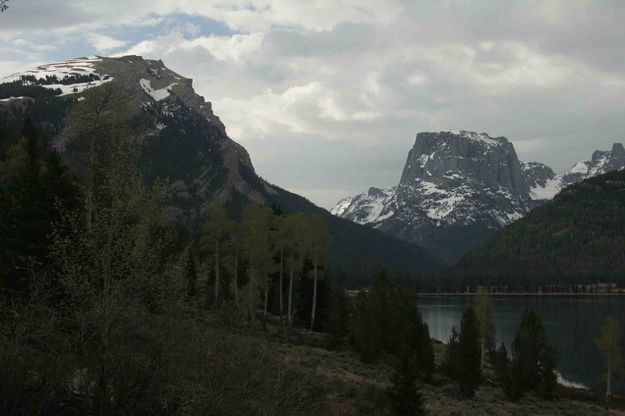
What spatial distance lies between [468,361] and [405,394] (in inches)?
913

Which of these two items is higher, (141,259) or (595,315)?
(141,259)

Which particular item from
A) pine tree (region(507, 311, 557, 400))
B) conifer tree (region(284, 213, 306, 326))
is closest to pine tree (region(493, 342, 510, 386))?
pine tree (region(507, 311, 557, 400))

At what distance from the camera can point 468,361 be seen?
49.3 m

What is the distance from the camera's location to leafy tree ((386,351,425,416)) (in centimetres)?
2780

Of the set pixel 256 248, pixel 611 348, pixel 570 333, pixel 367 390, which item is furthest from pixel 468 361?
pixel 570 333

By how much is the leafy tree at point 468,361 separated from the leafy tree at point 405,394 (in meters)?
21.6

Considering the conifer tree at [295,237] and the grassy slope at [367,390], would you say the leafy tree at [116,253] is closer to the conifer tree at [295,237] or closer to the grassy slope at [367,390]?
the grassy slope at [367,390]

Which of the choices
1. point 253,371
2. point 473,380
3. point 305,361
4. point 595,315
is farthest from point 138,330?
point 595,315

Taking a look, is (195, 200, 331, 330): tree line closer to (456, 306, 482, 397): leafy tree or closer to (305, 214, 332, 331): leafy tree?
(305, 214, 332, 331): leafy tree

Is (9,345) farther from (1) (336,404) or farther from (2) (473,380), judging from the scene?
(2) (473,380)

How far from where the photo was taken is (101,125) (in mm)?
20359

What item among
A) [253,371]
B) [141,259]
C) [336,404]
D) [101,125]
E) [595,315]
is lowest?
[595,315]

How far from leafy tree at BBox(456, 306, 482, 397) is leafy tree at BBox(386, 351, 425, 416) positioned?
21.6 m

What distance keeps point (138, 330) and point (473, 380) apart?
39.3m
